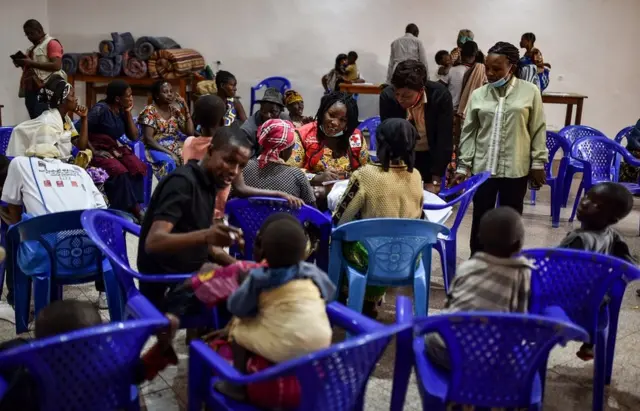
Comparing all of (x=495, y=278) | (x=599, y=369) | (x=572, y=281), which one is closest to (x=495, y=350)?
(x=495, y=278)

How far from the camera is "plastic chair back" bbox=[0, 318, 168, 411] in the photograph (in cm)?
146

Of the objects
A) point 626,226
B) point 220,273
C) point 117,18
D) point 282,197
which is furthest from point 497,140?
point 117,18

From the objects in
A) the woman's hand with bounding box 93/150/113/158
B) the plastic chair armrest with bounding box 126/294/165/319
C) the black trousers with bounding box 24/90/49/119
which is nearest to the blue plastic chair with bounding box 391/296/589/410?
the plastic chair armrest with bounding box 126/294/165/319

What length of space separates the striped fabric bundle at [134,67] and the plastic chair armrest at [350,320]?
25.4ft

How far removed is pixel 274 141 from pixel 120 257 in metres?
1.09

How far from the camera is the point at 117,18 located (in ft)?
31.8

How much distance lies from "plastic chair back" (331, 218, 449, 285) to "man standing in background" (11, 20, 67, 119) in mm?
4307

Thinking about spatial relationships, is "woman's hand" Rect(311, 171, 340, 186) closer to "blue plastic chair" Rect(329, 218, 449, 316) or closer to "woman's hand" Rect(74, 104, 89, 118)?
"blue plastic chair" Rect(329, 218, 449, 316)

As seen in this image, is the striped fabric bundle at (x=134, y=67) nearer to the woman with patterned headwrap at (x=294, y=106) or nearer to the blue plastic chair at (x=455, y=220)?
the woman with patterned headwrap at (x=294, y=106)

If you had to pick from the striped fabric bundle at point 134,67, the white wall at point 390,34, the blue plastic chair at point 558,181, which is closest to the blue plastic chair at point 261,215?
the blue plastic chair at point 558,181

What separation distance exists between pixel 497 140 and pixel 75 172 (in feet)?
7.29

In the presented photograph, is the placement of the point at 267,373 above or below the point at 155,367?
above

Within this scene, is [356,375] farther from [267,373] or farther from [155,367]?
[155,367]

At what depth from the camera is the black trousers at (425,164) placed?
412 centimetres
